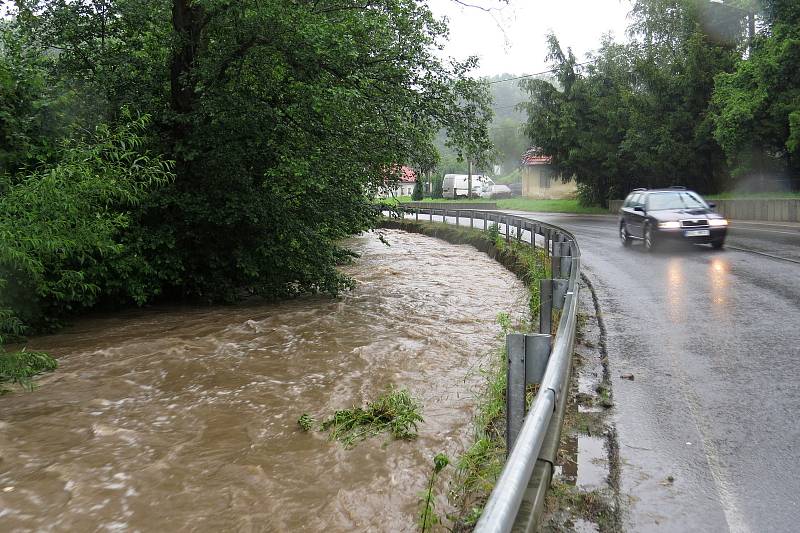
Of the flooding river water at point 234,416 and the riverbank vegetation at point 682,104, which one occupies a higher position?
the riverbank vegetation at point 682,104

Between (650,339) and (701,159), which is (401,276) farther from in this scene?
(701,159)

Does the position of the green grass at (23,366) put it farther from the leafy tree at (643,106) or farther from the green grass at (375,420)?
the leafy tree at (643,106)

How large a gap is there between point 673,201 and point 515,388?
14.6 meters

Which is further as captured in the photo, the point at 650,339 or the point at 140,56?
the point at 140,56

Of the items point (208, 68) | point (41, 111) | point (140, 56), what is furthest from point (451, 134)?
point (41, 111)

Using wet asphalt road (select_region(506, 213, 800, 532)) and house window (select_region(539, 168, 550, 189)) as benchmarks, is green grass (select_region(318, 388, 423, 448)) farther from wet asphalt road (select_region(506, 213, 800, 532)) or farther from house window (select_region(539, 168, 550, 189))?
house window (select_region(539, 168, 550, 189))

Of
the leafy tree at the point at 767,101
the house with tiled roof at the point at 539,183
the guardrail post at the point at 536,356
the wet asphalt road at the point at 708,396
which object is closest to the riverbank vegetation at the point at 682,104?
the leafy tree at the point at 767,101

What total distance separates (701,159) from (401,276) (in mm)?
24110

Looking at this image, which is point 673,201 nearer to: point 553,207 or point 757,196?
point 757,196

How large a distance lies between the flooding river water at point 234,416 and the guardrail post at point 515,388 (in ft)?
Result: 4.16

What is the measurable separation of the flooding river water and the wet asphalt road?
1.51 meters

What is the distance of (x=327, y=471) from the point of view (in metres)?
5.61

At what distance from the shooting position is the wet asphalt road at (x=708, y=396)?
394 centimetres

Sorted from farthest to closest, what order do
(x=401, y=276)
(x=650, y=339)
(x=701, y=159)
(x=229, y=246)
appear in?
(x=701, y=159) < (x=401, y=276) < (x=229, y=246) < (x=650, y=339)
